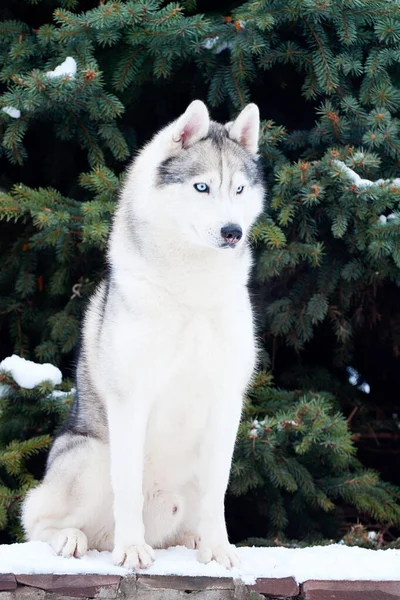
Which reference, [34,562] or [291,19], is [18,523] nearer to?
[34,562]

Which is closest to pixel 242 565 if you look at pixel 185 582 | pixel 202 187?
pixel 185 582

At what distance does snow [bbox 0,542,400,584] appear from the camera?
→ 3383mm

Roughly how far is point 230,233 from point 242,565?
1.44 metres

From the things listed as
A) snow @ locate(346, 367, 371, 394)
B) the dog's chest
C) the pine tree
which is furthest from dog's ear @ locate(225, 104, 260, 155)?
snow @ locate(346, 367, 371, 394)

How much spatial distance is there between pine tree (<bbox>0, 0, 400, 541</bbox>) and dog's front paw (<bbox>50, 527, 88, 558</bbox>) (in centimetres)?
154

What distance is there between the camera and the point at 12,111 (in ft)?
17.0

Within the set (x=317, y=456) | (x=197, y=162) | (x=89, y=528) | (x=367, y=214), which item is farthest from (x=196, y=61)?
(x=89, y=528)

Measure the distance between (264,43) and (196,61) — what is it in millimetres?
503

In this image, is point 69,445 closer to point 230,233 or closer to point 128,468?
point 128,468

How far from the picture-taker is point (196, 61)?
545 centimetres

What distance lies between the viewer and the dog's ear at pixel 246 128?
153 inches

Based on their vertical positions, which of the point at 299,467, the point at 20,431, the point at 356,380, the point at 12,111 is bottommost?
the point at 356,380

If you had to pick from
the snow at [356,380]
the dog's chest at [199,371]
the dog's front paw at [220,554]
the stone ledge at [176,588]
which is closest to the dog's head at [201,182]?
the dog's chest at [199,371]

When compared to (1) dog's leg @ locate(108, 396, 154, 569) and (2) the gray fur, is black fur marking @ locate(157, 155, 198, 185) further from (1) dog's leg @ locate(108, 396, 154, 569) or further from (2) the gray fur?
(1) dog's leg @ locate(108, 396, 154, 569)
